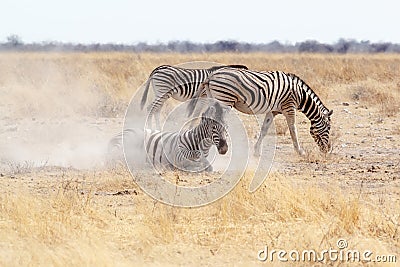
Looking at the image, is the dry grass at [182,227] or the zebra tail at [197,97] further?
the zebra tail at [197,97]

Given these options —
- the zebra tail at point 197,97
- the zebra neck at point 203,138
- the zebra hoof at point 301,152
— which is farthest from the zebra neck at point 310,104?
the zebra neck at point 203,138

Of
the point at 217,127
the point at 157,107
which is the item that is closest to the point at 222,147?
the point at 217,127

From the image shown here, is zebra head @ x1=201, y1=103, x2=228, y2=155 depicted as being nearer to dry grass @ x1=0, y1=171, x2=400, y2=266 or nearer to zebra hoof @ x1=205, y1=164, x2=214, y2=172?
zebra hoof @ x1=205, y1=164, x2=214, y2=172

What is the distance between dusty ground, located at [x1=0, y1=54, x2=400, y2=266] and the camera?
253 inches

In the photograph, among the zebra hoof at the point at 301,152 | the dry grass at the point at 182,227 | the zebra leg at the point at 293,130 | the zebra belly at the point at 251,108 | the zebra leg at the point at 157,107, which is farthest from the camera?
the zebra leg at the point at 157,107

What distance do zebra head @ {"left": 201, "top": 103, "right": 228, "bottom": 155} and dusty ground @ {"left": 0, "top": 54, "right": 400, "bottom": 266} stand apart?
0.76 meters

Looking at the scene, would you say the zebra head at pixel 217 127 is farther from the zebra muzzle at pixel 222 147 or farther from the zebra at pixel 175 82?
Result: the zebra at pixel 175 82

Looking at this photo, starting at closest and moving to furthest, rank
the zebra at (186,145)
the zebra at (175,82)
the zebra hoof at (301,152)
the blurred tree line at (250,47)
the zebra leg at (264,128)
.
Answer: the zebra at (186,145) < the zebra hoof at (301,152) < the zebra leg at (264,128) < the zebra at (175,82) < the blurred tree line at (250,47)

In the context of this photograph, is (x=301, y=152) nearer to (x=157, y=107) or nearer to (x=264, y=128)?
(x=264, y=128)

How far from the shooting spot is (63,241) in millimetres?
6477

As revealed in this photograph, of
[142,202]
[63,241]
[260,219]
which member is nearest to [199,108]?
[142,202]

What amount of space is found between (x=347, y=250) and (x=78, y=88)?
15.1 meters

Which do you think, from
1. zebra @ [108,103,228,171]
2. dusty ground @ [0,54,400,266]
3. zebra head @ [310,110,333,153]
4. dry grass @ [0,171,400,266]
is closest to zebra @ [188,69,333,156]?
zebra head @ [310,110,333,153]

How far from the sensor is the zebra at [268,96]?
12469 millimetres
